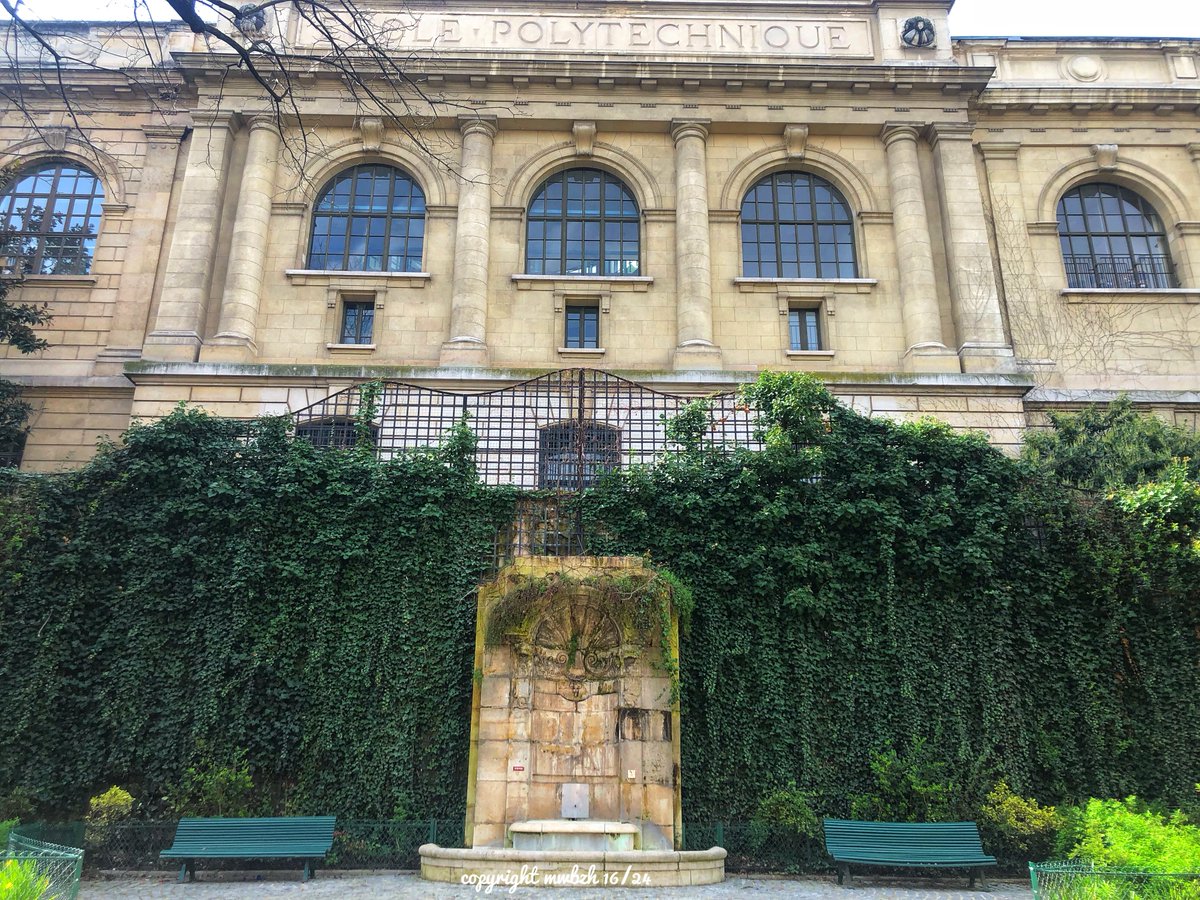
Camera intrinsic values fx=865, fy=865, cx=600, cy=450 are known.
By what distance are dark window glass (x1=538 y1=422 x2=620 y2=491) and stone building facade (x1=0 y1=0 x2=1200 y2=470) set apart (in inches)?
176

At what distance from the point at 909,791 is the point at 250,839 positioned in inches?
360

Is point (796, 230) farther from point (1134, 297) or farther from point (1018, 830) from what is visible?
point (1018, 830)

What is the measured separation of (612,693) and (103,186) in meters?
20.1

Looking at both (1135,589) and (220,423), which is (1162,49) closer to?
(1135,589)

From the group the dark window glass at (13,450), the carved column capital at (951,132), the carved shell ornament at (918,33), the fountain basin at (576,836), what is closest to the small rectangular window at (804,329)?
the carved column capital at (951,132)

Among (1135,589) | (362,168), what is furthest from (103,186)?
(1135,589)

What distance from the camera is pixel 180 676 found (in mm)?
12922

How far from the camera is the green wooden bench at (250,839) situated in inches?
444

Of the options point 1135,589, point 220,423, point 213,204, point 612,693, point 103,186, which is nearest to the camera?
point 612,693

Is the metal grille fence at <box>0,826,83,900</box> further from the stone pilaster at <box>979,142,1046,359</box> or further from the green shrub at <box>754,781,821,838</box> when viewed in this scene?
the stone pilaster at <box>979,142,1046,359</box>

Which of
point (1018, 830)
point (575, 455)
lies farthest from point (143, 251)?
point (1018, 830)

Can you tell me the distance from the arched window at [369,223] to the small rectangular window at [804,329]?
948cm

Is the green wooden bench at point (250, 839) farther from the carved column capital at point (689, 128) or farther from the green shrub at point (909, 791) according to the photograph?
the carved column capital at point (689, 128)

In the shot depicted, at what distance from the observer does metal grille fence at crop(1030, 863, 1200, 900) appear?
7785mm
